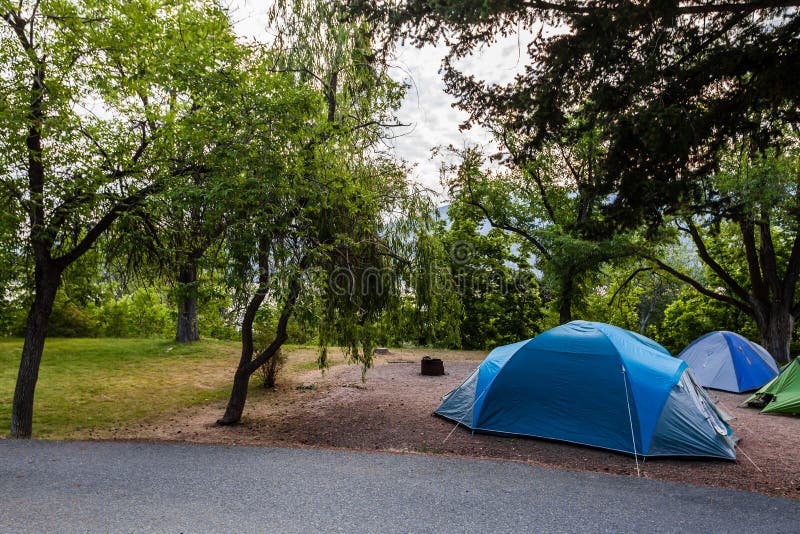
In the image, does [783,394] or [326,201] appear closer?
[326,201]

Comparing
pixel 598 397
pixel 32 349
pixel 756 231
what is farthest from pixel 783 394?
pixel 32 349

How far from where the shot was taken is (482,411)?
798 cm

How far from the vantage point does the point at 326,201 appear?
7598mm

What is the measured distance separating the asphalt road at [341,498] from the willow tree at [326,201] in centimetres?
238

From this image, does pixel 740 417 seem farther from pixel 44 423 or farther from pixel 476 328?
pixel 476 328

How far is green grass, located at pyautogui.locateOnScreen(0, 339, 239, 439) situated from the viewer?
10305mm

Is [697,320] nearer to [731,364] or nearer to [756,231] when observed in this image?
[756,231]

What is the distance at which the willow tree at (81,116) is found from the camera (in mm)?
7469

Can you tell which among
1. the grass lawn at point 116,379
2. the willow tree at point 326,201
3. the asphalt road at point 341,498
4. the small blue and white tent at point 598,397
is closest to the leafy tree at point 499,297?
the grass lawn at point 116,379

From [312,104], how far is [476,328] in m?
18.9

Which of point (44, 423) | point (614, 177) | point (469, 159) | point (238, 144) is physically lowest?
point (44, 423)

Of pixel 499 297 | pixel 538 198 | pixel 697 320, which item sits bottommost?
pixel 697 320

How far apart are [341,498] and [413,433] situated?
355 centimetres

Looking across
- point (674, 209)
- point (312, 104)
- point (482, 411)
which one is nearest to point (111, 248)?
point (312, 104)
